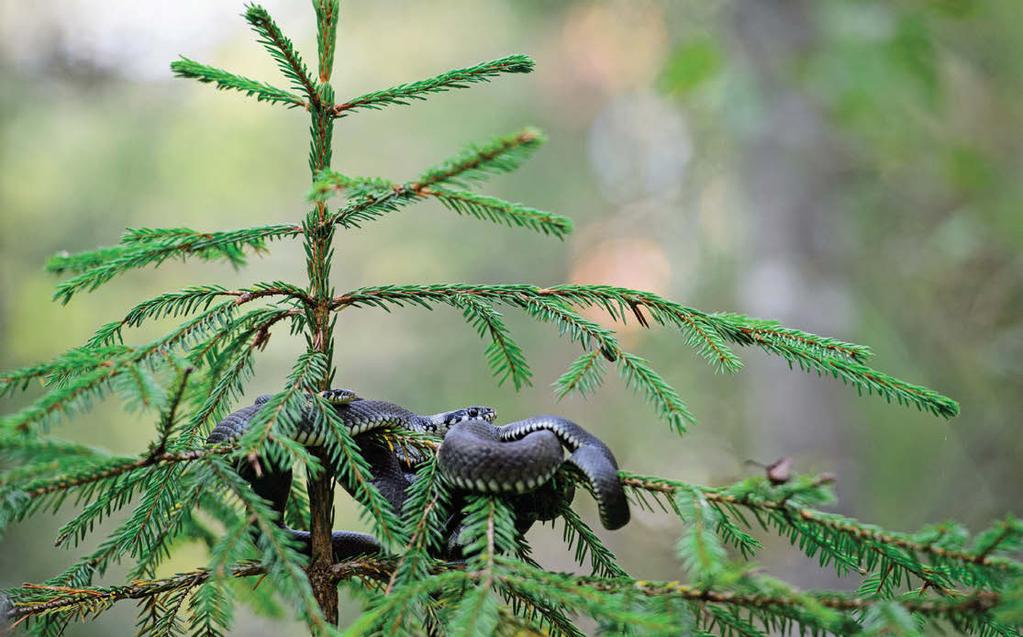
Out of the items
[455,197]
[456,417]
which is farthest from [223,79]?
[456,417]

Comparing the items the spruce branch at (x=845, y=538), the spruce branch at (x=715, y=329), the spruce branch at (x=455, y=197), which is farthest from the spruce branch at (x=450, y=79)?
the spruce branch at (x=845, y=538)

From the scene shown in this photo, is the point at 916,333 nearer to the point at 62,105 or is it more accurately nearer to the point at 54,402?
the point at 54,402

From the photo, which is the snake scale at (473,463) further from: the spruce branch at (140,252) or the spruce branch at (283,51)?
the spruce branch at (283,51)

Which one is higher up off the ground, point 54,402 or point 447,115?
point 447,115

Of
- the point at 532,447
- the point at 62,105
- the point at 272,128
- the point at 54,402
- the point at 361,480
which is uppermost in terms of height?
the point at 272,128

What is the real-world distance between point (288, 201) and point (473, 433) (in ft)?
41.7

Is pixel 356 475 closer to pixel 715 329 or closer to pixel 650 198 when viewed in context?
pixel 715 329

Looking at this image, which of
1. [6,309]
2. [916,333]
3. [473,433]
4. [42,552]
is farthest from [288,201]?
[473,433]

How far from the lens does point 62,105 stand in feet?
28.2

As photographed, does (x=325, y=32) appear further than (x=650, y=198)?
No

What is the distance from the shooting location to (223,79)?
168 cm

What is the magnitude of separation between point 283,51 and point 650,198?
10973 millimetres

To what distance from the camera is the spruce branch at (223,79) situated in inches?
62.4

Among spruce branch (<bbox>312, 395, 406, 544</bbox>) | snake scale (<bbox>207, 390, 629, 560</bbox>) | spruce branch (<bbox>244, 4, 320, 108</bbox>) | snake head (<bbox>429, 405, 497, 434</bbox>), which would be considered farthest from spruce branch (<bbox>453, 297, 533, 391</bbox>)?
spruce branch (<bbox>244, 4, 320, 108</bbox>)
